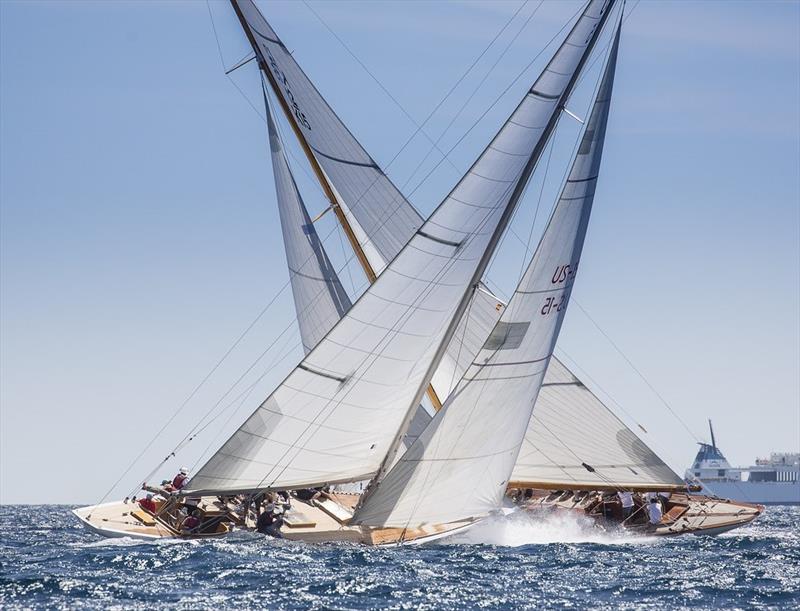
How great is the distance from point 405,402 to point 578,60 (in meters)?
7.32

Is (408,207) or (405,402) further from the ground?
(408,207)

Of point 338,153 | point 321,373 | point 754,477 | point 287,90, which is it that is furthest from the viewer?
point 754,477

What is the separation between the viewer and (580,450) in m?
23.6

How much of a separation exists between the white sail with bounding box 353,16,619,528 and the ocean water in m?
0.93

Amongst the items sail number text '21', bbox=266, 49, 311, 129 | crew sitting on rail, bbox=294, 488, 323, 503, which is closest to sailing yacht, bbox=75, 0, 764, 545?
crew sitting on rail, bbox=294, 488, 323, 503

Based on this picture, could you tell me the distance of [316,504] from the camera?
23.6 m


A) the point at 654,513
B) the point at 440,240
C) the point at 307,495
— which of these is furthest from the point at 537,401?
the point at 440,240

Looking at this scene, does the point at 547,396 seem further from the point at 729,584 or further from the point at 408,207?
the point at 729,584

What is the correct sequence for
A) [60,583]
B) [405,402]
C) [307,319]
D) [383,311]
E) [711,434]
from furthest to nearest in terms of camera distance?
[711,434] < [307,319] < [405,402] < [383,311] < [60,583]

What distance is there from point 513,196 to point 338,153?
5388mm

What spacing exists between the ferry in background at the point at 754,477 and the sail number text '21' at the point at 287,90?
83.0m

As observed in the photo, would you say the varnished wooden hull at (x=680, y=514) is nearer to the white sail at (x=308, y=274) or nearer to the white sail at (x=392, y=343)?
the white sail at (x=392, y=343)

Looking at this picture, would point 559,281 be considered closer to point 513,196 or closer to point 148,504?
point 513,196

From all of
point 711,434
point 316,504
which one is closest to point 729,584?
point 316,504
